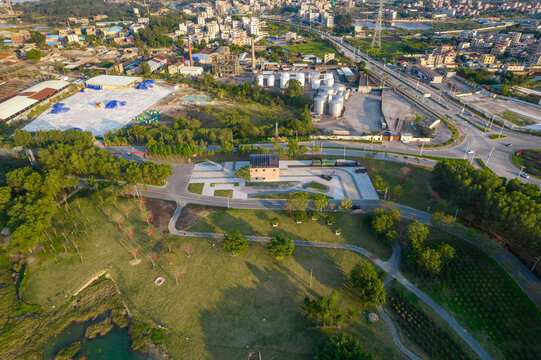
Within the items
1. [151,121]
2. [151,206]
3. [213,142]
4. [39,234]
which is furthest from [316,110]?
[39,234]

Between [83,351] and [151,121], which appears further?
[151,121]

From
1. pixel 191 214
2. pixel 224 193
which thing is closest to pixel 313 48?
pixel 224 193

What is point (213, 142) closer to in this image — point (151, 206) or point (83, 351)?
point (151, 206)

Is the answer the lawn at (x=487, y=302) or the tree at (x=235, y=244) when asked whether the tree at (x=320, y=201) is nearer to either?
the tree at (x=235, y=244)

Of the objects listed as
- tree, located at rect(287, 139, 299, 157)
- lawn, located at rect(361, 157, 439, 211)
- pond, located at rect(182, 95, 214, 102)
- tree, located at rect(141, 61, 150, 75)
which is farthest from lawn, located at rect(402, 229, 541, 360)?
tree, located at rect(141, 61, 150, 75)

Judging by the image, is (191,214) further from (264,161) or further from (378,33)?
(378,33)

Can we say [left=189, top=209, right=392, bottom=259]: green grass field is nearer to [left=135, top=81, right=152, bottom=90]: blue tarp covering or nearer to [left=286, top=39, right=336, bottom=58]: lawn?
[left=135, top=81, right=152, bottom=90]: blue tarp covering
